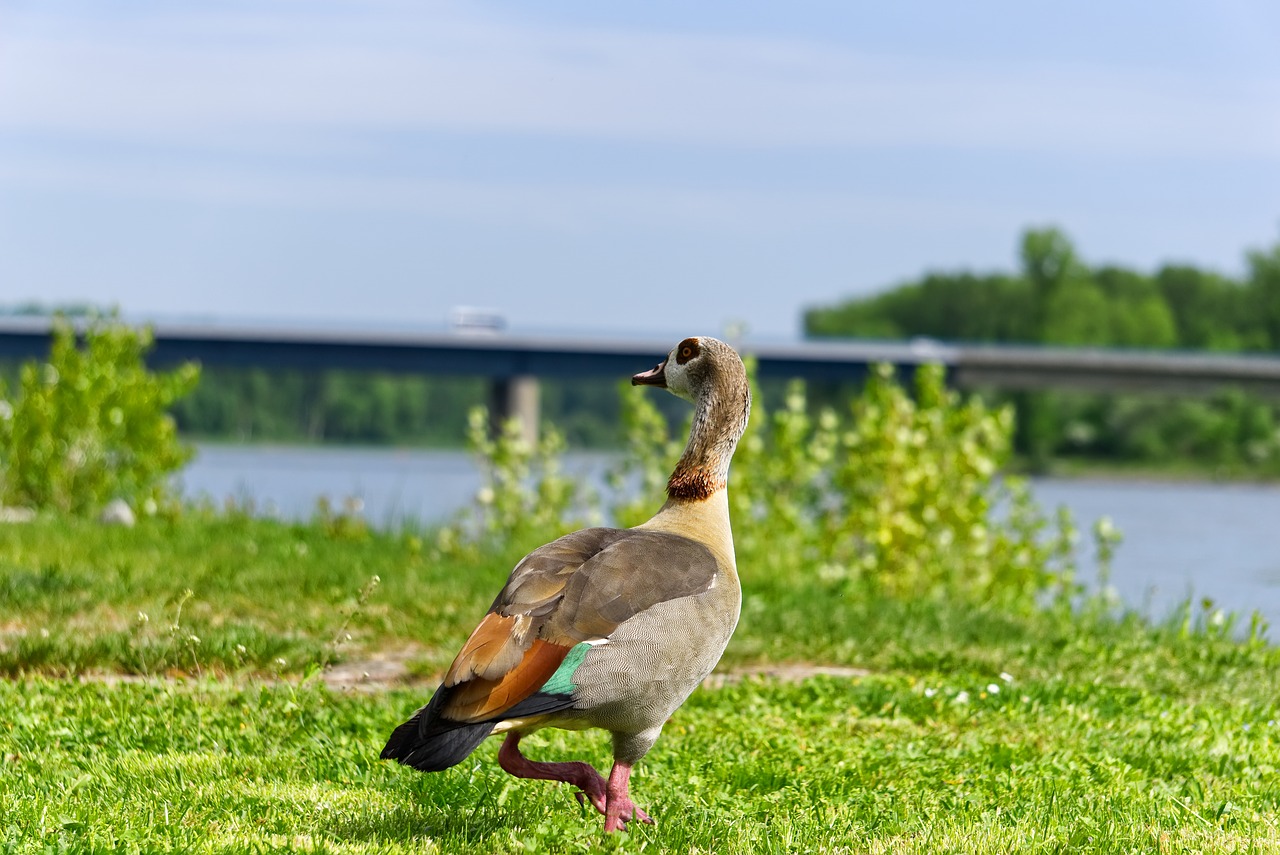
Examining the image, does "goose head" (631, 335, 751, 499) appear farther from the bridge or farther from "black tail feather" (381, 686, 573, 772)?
the bridge

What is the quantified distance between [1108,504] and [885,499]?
3926cm

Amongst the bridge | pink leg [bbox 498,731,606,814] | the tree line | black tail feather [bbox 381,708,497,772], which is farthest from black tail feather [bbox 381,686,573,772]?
the tree line

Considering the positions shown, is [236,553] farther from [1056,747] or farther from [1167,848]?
[1167,848]

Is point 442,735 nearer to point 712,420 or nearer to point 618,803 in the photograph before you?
point 618,803

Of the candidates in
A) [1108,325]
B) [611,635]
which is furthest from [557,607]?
[1108,325]

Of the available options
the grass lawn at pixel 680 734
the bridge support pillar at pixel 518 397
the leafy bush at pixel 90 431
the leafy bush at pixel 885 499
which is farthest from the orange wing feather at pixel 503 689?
the bridge support pillar at pixel 518 397

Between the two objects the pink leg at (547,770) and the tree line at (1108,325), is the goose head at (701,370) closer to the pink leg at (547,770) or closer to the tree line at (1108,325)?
the pink leg at (547,770)

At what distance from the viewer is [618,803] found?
5.32m

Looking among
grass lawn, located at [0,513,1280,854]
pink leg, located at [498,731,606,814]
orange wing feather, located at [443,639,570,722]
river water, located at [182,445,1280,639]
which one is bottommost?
river water, located at [182,445,1280,639]

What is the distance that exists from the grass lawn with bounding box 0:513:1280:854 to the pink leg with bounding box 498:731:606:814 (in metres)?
0.17

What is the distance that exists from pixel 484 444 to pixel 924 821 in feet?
35.1

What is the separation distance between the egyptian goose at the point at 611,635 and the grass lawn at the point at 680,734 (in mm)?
450

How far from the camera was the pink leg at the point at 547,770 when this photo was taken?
17.1 ft

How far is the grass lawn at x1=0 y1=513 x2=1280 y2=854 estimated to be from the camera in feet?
18.0
